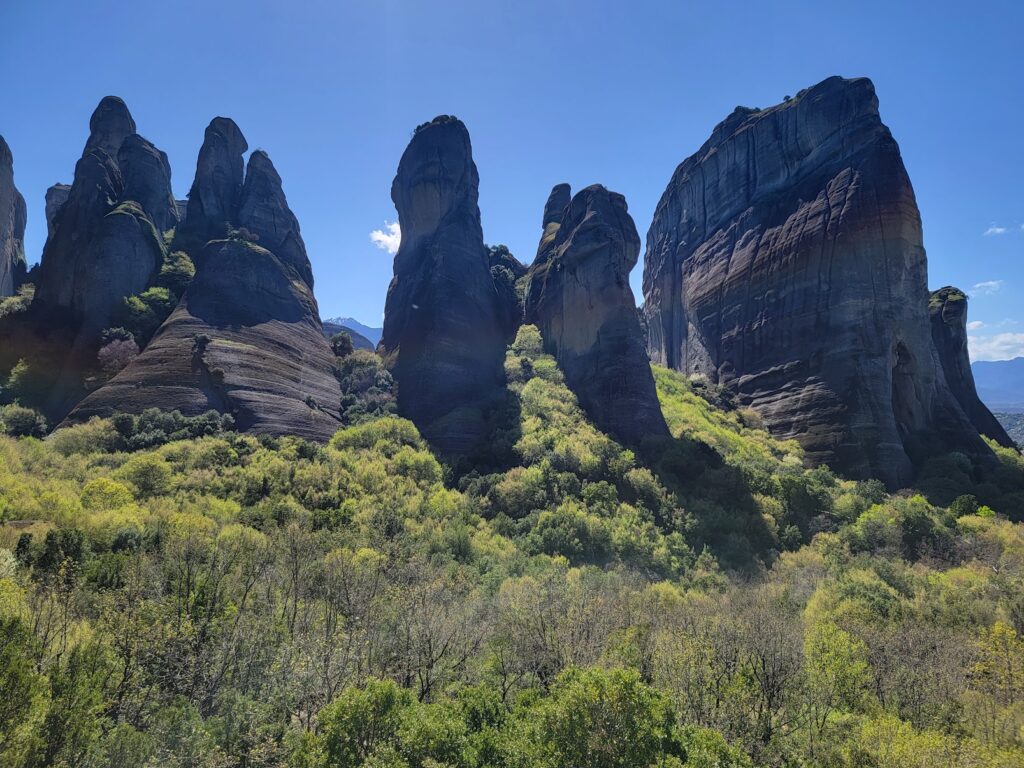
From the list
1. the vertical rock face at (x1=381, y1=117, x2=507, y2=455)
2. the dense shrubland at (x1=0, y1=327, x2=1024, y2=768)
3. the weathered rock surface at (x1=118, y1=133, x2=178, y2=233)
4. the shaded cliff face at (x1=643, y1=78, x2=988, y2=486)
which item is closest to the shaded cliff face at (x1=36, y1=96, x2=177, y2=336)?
the weathered rock surface at (x1=118, y1=133, x2=178, y2=233)

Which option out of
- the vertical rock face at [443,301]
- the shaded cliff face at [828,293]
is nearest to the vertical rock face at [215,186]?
the vertical rock face at [443,301]

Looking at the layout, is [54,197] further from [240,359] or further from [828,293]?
[828,293]

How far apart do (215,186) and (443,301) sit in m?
34.3

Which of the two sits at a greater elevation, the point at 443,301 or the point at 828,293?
the point at 443,301

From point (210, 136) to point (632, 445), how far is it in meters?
64.8

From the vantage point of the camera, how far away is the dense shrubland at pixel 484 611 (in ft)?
42.2

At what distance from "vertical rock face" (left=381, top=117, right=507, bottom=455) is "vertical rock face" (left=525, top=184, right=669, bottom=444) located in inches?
358

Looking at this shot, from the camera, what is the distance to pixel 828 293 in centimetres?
5153

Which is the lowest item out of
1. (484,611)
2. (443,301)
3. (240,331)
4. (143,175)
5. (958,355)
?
(484,611)

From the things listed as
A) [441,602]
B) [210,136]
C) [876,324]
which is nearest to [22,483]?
[441,602]

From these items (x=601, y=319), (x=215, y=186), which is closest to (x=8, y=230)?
(x=215, y=186)

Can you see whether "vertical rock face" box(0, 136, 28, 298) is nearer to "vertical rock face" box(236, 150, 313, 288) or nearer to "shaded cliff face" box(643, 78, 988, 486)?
"vertical rock face" box(236, 150, 313, 288)

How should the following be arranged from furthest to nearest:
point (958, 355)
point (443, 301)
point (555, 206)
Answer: point (555, 206), point (958, 355), point (443, 301)

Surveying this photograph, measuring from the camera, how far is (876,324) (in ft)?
158
